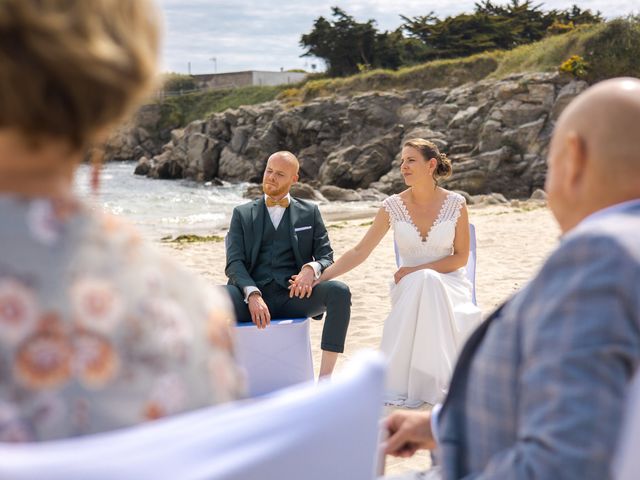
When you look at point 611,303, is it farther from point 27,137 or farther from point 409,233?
point 409,233

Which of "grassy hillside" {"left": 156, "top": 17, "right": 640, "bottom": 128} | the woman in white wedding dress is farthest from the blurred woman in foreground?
"grassy hillside" {"left": 156, "top": 17, "right": 640, "bottom": 128}

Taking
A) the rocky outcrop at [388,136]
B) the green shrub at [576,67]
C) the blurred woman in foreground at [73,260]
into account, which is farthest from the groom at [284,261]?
the green shrub at [576,67]

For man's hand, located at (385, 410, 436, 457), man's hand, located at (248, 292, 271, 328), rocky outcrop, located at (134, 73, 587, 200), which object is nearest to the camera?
man's hand, located at (385, 410, 436, 457)

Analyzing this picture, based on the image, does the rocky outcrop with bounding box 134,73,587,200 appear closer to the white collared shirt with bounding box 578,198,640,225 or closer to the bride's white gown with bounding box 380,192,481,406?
the bride's white gown with bounding box 380,192,481,406

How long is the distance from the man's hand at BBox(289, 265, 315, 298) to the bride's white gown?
63cm

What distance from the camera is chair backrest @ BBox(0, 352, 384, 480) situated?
34.1 inches

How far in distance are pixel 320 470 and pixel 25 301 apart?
501 millimetres

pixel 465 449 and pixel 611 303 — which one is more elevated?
pixel 611 303

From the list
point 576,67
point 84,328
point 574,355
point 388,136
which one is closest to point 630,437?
point 574,355

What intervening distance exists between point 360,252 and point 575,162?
3732mm

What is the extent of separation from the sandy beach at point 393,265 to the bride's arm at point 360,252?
2.82 ft

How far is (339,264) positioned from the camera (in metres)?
4.92

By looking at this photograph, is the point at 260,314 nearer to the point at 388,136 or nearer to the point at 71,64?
the point at 71,64

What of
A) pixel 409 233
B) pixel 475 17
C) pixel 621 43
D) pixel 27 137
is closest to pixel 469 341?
pixel 27 137
